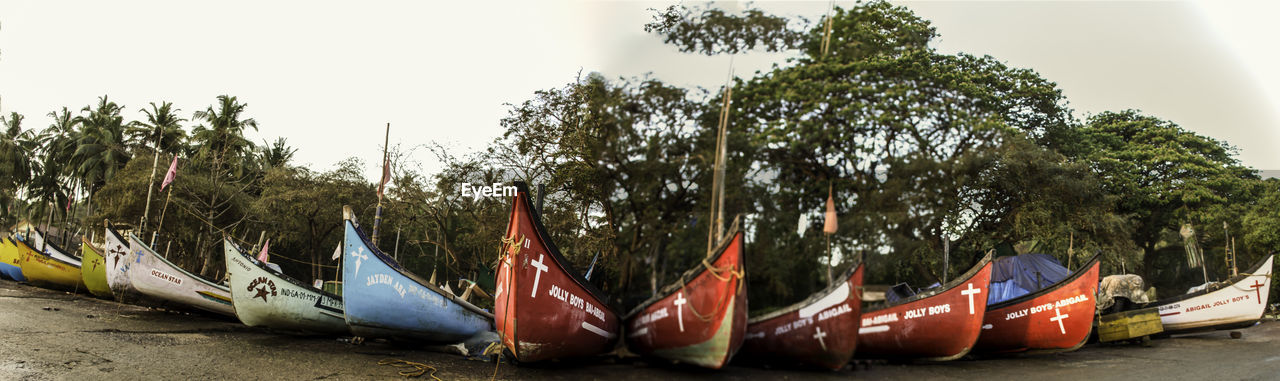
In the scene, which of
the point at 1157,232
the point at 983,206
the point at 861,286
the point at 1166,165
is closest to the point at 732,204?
the point at 861,286

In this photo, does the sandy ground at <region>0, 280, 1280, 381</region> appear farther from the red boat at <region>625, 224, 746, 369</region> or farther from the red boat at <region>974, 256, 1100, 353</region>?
the red boat at <region>625, 224, 746, 369</region>

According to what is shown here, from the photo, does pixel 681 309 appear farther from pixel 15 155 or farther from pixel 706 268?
pixel 15 155

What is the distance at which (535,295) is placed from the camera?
546cm

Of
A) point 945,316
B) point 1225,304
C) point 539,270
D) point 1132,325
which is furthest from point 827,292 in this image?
point 1225,304

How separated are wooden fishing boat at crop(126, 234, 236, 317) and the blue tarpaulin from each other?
43.2ft

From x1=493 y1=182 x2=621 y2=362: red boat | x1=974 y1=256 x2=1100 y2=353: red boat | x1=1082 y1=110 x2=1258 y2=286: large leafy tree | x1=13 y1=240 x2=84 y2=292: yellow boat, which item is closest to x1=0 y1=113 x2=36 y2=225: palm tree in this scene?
x1=13 y1=240 x2=84 y2=292: yellow boat

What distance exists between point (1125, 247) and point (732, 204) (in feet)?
33.2

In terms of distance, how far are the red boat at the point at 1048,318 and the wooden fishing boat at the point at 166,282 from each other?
440 inches

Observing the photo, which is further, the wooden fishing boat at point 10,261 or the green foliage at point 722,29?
the wooden fishing boat at point 10,261

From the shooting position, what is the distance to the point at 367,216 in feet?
64.6

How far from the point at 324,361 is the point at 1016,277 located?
38.0ft

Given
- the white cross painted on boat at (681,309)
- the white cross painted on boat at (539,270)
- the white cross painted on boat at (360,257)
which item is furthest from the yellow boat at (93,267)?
the white cross painted on boat at (681,309)

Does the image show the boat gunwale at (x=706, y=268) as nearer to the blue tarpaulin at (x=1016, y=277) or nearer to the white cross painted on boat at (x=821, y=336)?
the white cross painted on boat at (x=821, y=336)

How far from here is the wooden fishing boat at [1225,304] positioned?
9883mm
